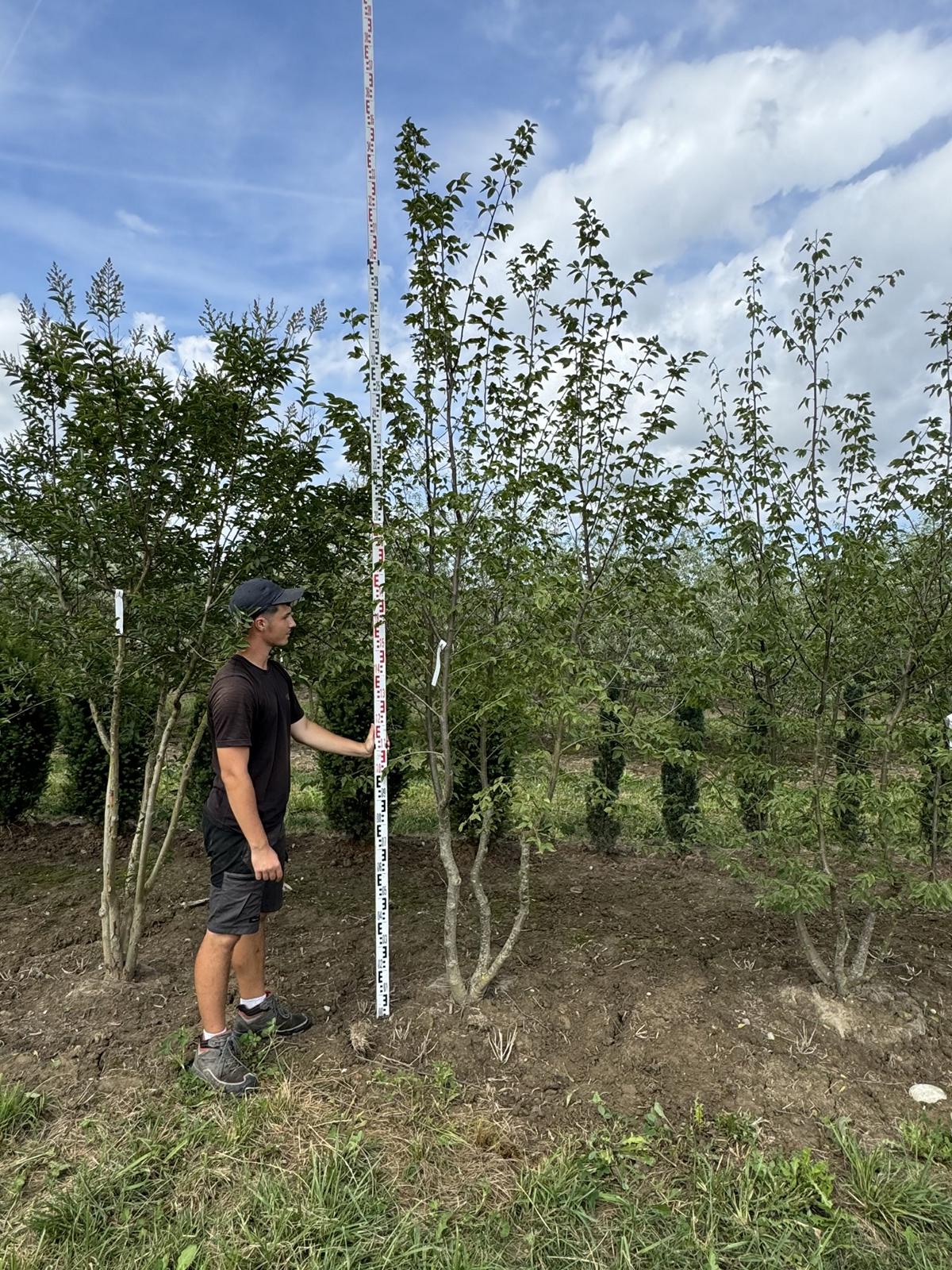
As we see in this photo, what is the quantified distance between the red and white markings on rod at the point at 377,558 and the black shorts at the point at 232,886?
0.49 m

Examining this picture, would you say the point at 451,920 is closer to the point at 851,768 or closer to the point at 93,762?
the point at 851,768

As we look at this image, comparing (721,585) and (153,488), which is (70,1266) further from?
(721,585)

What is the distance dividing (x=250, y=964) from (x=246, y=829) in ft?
2.60

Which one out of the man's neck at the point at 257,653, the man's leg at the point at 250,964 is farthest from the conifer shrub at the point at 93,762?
the man's neck at the point at 257,653

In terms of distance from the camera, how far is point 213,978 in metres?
2.96

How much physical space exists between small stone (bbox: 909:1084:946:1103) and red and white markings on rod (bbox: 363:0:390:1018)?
2.25 m

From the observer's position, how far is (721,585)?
3971 millimetres

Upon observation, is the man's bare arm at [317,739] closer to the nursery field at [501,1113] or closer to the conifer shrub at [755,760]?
the nursery field at [501,1113]

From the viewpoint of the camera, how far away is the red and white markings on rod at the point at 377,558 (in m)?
3.21

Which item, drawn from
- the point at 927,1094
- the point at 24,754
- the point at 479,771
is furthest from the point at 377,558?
→ the point at 24,754

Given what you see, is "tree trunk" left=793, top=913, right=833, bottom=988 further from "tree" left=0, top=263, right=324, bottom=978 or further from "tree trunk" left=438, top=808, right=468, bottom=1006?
"tree" left=0, top=263, right=324, bottom=978

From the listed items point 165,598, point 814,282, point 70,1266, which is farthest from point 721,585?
point 70,1266

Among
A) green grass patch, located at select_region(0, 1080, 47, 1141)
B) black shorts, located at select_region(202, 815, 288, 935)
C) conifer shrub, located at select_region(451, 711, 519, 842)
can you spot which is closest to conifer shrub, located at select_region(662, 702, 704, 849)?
conifer shrub, located at select_region(451, 711, 519, 842)

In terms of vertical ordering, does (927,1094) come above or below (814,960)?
below
